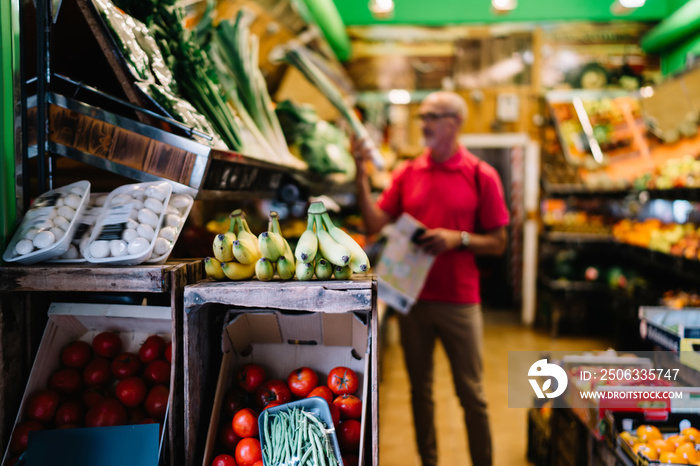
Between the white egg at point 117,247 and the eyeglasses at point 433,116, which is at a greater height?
the eyeglasses at point 433,116

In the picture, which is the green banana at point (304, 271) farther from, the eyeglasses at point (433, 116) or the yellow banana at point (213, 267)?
the eyeglasses at point (433, 116)

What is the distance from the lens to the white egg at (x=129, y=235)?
1434 mm

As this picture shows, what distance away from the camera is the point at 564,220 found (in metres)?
6.24

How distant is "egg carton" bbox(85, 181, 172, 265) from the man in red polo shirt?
1352mm

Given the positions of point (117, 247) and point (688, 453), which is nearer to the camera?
point (117, 247)

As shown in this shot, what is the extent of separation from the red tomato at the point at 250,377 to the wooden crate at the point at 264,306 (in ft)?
0.52

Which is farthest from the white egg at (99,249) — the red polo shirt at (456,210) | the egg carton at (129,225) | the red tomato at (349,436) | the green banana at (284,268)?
the red polo shirt at (456,210)

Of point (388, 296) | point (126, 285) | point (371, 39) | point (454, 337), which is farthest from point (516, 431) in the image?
point (371, 39)

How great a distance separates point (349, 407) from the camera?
156 cm

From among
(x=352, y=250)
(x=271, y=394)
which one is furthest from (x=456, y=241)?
(x=271, y=394)

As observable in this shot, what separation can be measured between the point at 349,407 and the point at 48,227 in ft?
3.45

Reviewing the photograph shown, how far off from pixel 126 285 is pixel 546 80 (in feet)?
22.1

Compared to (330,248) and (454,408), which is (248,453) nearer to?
(330,248)

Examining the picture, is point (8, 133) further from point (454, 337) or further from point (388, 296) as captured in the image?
point (454, 337)
